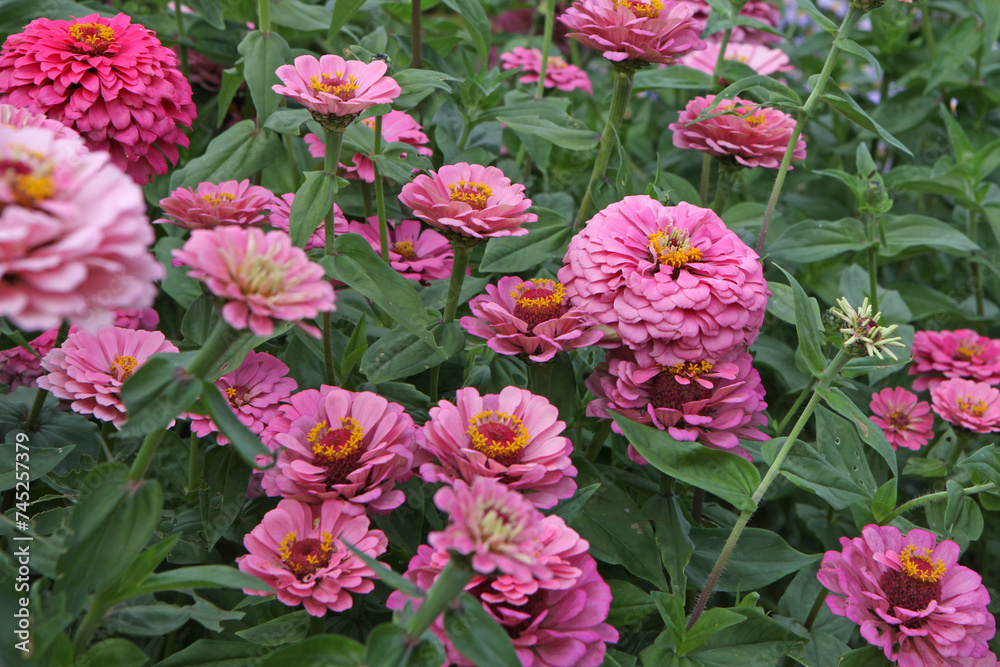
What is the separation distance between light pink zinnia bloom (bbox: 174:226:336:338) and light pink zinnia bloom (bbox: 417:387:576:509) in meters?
0.22

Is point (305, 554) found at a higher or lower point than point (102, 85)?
lower

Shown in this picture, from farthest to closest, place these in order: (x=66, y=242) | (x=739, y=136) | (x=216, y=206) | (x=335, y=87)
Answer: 1. (x=739, y=136)
2. (x=216, y=206)
3. (x=335, y=87)
4. (x=66, y=242)

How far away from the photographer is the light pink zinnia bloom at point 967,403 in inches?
45.1

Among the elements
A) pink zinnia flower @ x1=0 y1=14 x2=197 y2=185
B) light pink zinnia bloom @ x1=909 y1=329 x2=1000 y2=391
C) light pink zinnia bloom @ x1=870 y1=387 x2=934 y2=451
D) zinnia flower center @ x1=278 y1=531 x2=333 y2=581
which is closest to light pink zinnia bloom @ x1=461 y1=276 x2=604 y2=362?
zinnia flower center @ x1=278 y1=531 x2=333 y2=581

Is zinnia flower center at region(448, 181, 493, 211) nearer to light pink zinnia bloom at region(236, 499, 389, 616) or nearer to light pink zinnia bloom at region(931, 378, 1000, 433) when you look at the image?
light pink zinnia bloom at region(236, 499, 389, 616)

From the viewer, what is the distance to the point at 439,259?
3.75ft

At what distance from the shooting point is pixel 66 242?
45 cm

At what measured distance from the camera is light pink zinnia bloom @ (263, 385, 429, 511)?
0.75 meters

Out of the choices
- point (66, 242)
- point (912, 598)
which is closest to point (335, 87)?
point (66, 242)

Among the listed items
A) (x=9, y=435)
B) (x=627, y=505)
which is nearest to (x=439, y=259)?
(x=627, y=505)

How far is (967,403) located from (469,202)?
2.67 ft

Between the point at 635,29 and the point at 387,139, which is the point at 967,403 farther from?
the point at 387,139

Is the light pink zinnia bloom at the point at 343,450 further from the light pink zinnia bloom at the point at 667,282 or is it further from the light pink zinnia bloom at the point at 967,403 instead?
the light pink zinnia bloom at the point at 967,403

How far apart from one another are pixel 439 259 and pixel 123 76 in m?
0.45
